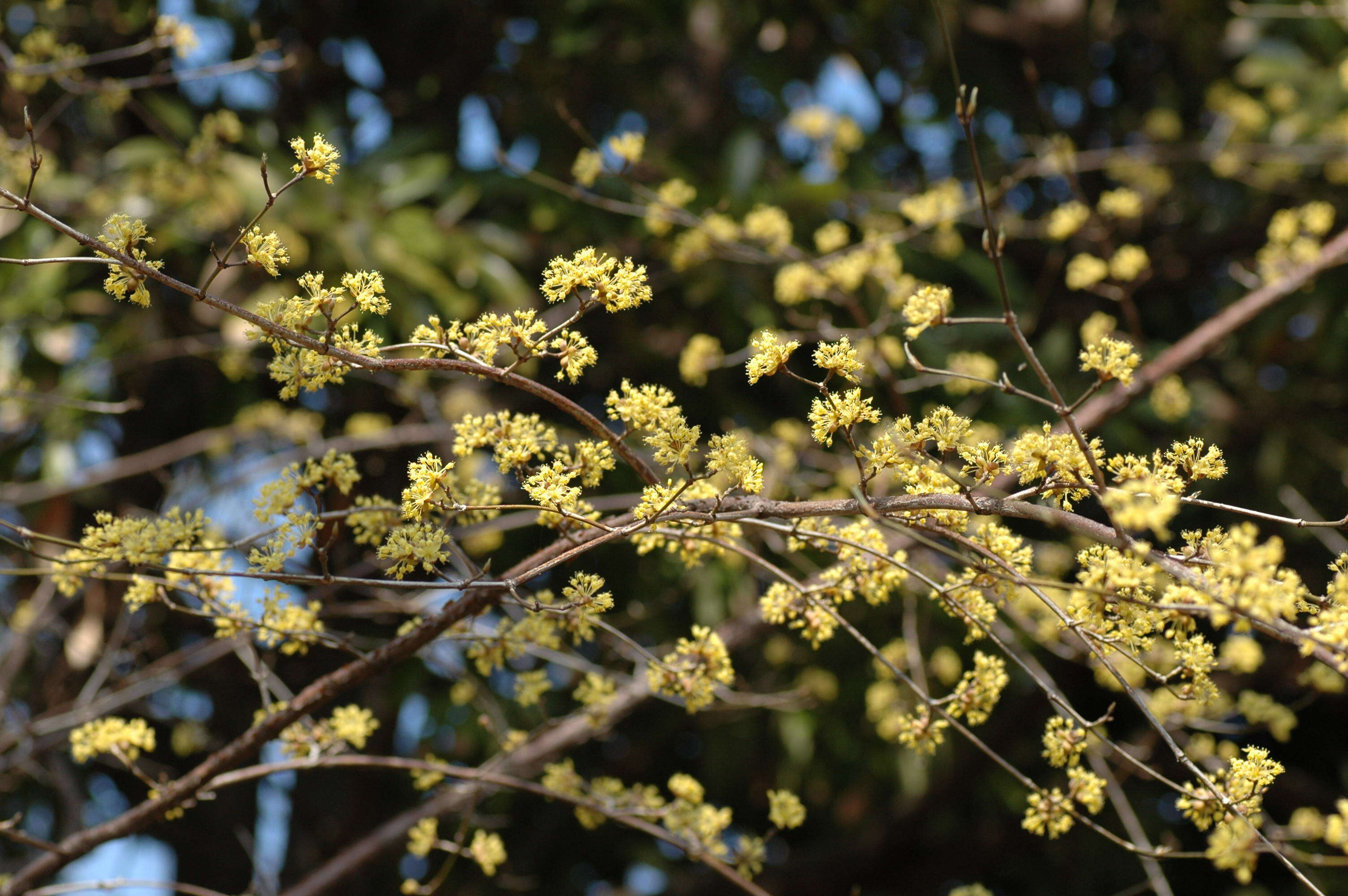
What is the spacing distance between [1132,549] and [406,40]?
3.47m

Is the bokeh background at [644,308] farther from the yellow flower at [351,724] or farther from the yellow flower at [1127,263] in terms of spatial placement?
the yellow flower at [351,724]

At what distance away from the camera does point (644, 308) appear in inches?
134

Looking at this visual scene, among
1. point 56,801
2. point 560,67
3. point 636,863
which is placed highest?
point 560,67

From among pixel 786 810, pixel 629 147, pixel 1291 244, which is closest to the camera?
pixel 786 810

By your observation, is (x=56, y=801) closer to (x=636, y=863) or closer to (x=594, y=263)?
(x=636, y=863)

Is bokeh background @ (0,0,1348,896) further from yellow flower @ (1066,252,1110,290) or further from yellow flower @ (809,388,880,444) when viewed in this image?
yellow flower @ (809,388,880,444)

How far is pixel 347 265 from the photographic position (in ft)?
9.11

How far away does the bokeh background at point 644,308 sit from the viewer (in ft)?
9.60

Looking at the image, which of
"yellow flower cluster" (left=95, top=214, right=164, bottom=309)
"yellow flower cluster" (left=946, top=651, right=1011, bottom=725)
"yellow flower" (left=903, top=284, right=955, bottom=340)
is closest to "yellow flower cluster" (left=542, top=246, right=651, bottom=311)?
"yellow flower" (left=903, top=284, right=955, bottom=340)

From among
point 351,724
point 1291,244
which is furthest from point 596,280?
point 1291,244

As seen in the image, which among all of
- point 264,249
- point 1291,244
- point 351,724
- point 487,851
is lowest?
point 487,851

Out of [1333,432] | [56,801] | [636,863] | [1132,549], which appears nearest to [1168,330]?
[1333,432]

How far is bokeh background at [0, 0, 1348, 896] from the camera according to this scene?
2.93 m

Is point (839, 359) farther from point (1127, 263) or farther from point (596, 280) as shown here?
point (1127, 263)
